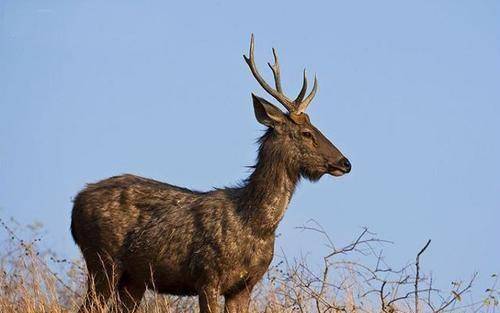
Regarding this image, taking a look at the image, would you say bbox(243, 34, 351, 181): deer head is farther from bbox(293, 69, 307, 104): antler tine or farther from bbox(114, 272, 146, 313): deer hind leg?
bbox(114, 272, 146, 313): deer hind leg

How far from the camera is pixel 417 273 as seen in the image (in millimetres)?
7160

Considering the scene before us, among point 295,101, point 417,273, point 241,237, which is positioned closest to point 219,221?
point 241,237

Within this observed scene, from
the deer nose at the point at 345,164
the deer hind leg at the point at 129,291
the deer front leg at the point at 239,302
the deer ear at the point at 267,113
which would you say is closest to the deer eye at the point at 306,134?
the deer ear at the point at 267,113

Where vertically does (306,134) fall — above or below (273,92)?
below

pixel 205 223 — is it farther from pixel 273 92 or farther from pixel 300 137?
pixel 273 92

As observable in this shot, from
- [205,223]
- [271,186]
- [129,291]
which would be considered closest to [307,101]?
[271,186]

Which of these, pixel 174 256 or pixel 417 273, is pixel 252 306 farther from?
pixel 417 273

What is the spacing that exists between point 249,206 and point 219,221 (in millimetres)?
349

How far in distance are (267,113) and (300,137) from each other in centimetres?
41

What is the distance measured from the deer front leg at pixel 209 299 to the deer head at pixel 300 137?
1.54m

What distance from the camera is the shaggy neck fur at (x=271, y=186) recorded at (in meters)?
9.03

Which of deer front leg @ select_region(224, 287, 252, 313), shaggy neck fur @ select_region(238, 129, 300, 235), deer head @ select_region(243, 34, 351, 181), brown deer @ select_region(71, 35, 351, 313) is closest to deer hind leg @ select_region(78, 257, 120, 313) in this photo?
brown deer @ select_region(71, 35, 351, 313)

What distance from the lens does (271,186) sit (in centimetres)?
920

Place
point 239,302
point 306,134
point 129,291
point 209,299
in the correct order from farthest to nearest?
point 129,291, point 306,134, point 239,302, point 209,299
